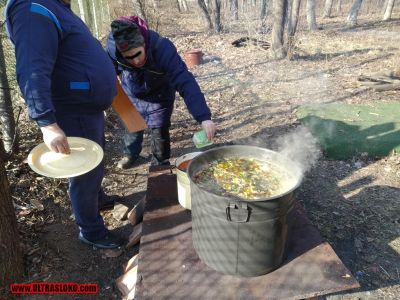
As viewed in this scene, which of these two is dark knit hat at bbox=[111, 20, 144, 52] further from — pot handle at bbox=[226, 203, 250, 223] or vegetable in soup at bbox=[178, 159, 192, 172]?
pot handle at bbox=[226, 203, 250, 223]

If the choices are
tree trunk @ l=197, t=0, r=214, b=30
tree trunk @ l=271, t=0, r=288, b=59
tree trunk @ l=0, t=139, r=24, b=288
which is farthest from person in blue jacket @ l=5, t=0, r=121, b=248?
tree trunk @ l=197, t=0, r=214, b=30

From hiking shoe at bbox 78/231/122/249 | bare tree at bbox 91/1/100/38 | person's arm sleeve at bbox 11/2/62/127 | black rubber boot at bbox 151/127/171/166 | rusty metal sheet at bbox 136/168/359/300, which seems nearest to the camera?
person's arm sleeve at bbox 11/2/62/127

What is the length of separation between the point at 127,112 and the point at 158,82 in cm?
48

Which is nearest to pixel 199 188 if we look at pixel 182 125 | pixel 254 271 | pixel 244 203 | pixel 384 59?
pixel 244 203

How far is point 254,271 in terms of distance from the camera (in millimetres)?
2285

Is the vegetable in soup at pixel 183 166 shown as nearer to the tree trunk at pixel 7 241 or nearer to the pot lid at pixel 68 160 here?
the pot lid at pixel 68 160

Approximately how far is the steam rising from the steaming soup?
2153mm

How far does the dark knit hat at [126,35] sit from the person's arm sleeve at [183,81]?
314 millimetres

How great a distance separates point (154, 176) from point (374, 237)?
A: 239 cm

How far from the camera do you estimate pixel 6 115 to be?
403 cm

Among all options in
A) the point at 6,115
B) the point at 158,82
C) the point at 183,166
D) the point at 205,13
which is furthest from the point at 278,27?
the point at 183,166

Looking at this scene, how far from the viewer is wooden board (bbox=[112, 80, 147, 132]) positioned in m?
3.59

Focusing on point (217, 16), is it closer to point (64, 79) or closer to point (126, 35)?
point (126, 35)

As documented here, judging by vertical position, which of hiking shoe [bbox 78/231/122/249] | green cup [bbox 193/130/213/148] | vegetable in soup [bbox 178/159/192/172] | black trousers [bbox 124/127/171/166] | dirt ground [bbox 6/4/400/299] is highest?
green cup [bbox 193/130/213/148]
